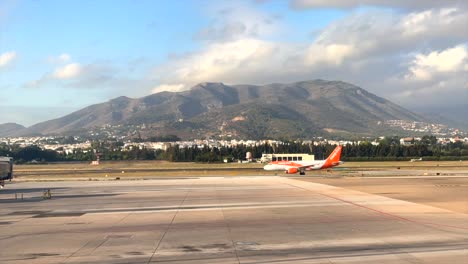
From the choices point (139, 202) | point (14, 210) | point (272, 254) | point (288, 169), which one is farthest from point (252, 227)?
point (288, 169)

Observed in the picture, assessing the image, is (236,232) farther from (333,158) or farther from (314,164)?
(333,158)

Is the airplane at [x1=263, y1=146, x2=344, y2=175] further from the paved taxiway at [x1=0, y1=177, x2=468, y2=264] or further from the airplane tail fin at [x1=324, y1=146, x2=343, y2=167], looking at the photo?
the paved taxiway at [x1=0, y1=177, x2=468, y2=264]

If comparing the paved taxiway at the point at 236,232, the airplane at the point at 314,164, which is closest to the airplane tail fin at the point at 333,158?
the airplane at the point at 314,164

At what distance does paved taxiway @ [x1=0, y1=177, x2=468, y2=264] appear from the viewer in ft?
64.1

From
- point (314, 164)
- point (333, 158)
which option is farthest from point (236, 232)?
point (333, 158)

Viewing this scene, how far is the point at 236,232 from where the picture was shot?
25203 millimetres

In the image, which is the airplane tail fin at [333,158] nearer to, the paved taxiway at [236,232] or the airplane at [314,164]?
the airplane at [314,164]

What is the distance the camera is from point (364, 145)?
174625 mm

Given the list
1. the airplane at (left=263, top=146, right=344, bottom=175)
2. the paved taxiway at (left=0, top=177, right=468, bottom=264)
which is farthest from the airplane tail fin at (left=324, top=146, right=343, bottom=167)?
the paved taxiway at (left=0, top=177, right=468, bottom=264)

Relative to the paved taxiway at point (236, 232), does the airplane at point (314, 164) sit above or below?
above

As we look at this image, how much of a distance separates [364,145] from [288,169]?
92631 mm

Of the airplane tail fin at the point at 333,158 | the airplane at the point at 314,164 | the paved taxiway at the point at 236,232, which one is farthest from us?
the airplane at the point at 314,164

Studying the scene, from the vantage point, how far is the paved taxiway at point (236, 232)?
19531mm

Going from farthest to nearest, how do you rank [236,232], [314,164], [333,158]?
[314,164] < [333,158] < [236,232]
